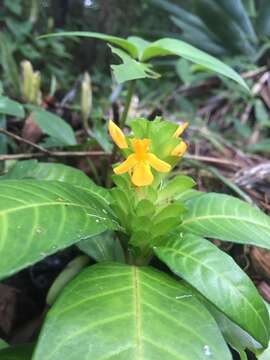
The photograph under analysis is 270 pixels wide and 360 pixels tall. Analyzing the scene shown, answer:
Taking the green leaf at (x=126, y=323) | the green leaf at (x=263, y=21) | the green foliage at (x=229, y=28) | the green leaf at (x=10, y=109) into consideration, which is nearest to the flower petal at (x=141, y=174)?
the green leaf at (x=126, y=323)

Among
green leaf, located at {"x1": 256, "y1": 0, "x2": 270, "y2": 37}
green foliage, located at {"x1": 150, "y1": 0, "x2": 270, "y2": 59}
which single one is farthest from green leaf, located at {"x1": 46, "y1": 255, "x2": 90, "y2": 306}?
green leaf, located at {"x1": 256, "y1": 0, "x2": 270, "y2": 37}

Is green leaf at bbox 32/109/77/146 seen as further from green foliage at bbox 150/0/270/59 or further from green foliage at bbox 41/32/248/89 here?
green foliage at bbox 150/0/270/59

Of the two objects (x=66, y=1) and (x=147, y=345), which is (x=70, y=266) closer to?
(x=147, y=345)

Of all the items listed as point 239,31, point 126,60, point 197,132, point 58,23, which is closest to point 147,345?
point 126,60

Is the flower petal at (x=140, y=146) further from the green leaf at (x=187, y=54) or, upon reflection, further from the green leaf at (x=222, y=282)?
the green leaf at (x=187, y=54)

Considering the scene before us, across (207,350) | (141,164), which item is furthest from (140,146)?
(207,350)

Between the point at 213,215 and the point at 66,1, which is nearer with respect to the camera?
the point at 213,215
